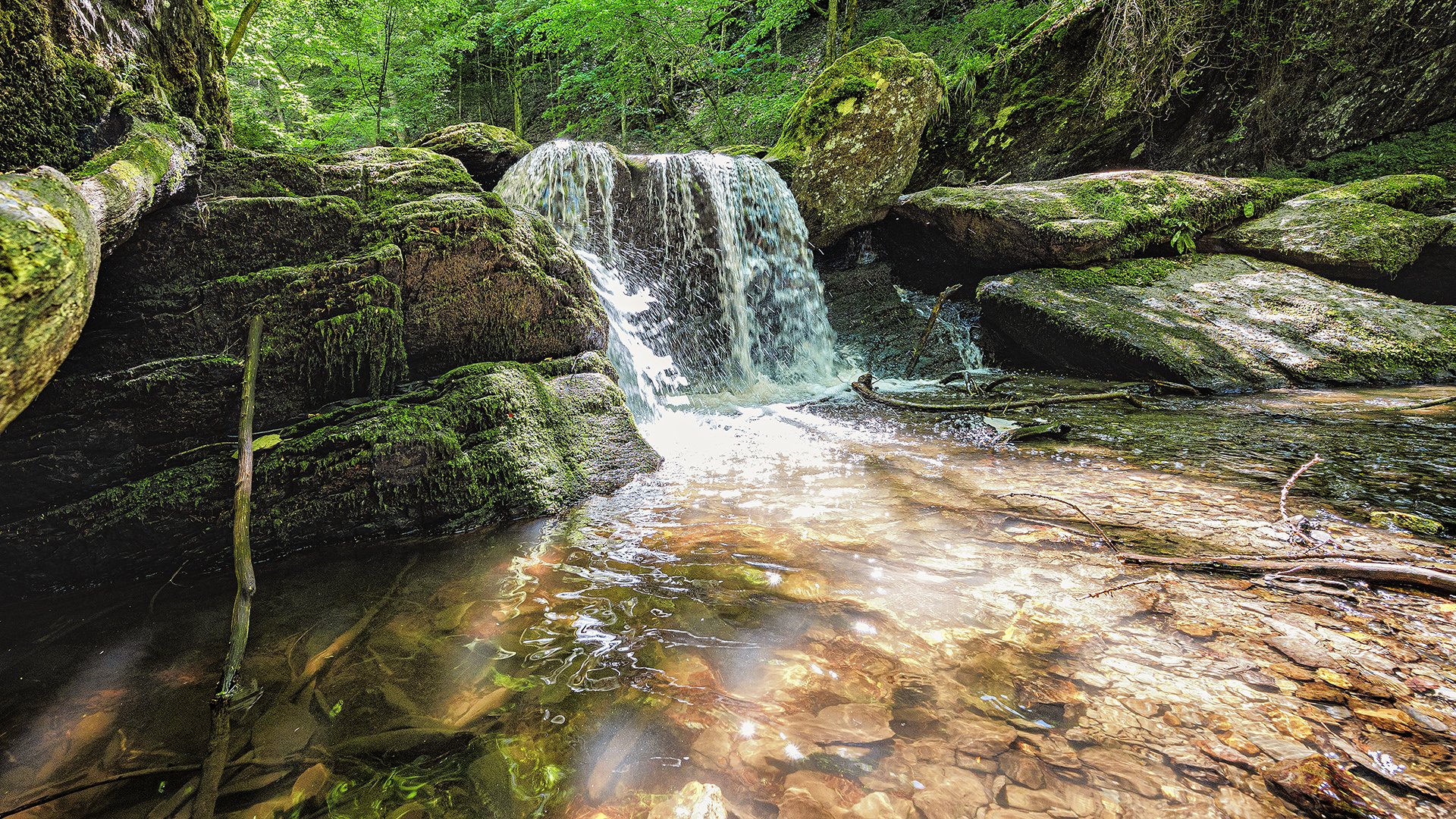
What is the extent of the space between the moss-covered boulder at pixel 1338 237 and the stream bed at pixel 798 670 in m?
5.02

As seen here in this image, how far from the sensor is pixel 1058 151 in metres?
9.06

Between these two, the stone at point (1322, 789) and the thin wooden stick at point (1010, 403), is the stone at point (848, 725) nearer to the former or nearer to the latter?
the stone at point (1322, 789)

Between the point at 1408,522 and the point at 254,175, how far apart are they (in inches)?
264

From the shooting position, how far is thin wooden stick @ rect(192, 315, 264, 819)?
1.47 metres

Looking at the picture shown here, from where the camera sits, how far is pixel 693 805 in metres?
1.37

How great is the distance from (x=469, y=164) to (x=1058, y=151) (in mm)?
9907

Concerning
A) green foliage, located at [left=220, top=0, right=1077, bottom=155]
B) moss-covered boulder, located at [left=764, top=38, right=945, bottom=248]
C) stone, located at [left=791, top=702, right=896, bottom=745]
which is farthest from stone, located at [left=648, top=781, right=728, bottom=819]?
green foliage, located at [left=220, top=0, right=1077, bottom=155]

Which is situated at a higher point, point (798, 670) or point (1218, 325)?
point (1218, 325)

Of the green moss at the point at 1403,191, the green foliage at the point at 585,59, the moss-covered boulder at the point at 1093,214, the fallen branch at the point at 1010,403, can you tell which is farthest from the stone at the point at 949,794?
the green foliage at the point at 585,59

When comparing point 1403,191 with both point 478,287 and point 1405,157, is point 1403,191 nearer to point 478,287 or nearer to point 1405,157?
point 1405,157

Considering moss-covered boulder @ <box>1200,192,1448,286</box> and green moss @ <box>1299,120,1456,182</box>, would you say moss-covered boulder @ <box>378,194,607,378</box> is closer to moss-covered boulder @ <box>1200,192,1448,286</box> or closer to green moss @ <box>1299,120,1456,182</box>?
moss-covered boulder @ <box>1200,192,1448,286</box>

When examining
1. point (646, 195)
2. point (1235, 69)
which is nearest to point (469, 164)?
point (646, 195)

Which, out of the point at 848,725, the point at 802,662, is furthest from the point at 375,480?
the point at 848,725

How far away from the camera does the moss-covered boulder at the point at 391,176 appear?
3.83 meters
